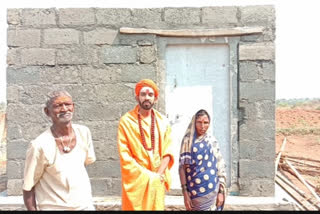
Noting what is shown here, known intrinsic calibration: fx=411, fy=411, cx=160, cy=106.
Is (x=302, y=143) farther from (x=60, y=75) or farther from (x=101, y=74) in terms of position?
(x=60, y=75)

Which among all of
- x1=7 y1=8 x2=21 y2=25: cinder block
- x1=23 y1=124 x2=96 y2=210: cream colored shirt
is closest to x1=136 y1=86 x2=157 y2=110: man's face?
x1=23 y1=124 x2=96 y2=210: cream colored shirt

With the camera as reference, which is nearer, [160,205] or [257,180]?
[160,205]

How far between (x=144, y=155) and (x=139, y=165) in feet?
0.37

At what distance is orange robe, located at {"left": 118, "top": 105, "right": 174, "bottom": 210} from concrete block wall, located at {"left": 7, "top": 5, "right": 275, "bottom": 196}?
1830 millimetres

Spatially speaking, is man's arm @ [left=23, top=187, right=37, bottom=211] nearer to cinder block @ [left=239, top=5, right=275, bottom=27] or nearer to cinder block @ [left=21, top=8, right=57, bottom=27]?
cinder block @ [left=21, top=8, right=57, bottom=27]

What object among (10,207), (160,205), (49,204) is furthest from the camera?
(10,207)

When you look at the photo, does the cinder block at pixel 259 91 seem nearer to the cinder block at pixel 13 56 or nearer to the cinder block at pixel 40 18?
the cinder block at pixel 40 18

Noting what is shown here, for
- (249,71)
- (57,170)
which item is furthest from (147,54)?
(57,170)

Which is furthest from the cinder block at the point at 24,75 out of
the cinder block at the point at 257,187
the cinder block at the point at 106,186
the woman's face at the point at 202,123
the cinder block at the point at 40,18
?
the cinder block at the point at 257,187

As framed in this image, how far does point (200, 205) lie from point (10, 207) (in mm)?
3045

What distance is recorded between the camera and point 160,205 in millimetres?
4250

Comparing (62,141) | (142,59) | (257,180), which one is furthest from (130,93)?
(62,141)

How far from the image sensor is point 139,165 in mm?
4199

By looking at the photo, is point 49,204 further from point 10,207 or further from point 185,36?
point 185,36
